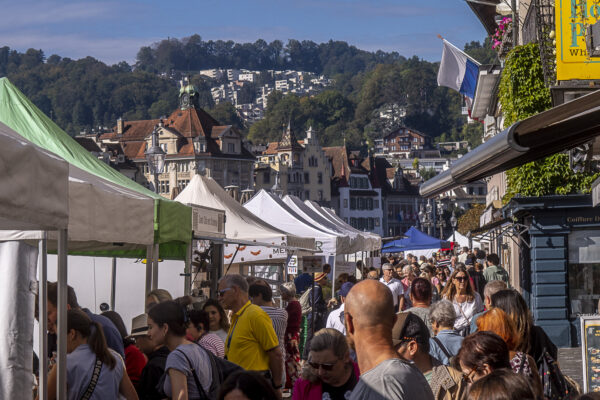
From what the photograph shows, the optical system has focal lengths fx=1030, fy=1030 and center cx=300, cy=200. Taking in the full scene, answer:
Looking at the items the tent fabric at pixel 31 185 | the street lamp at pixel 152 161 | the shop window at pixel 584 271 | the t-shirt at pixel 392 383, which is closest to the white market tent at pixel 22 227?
the tent fabric at pixel 31 185

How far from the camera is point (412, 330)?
5.97 metres

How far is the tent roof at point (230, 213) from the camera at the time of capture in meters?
16.3

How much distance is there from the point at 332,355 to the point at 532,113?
15.8 m

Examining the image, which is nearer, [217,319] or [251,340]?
[251,340]

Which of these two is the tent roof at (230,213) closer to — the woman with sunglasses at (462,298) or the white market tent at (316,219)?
the woman with sunglasses at (462,298)

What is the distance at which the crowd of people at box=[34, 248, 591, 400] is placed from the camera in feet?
13.4

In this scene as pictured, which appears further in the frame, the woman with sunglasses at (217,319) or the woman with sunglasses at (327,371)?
the woman with sunglasses at (217,319)

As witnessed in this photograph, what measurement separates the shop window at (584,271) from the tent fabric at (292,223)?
5535 mm

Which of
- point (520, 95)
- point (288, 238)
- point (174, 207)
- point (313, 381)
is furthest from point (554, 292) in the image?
point (313, 381)

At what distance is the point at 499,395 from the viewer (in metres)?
4.00

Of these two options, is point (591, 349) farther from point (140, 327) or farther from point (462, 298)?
point (140, 327)

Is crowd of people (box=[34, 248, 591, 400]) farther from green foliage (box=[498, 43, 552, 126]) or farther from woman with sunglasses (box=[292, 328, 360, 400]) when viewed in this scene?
green foliage (box=[498, 43, 552, 126])

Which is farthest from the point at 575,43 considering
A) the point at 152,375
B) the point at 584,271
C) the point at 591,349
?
the point at 584,271

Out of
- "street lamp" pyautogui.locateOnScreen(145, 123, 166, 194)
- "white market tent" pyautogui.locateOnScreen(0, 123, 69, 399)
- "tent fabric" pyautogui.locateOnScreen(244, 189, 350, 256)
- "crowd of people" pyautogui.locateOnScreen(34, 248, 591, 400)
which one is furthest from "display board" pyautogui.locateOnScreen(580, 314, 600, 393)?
"street lamp" pyautogui.locateOnScreen(145, 123, 166, 194)
